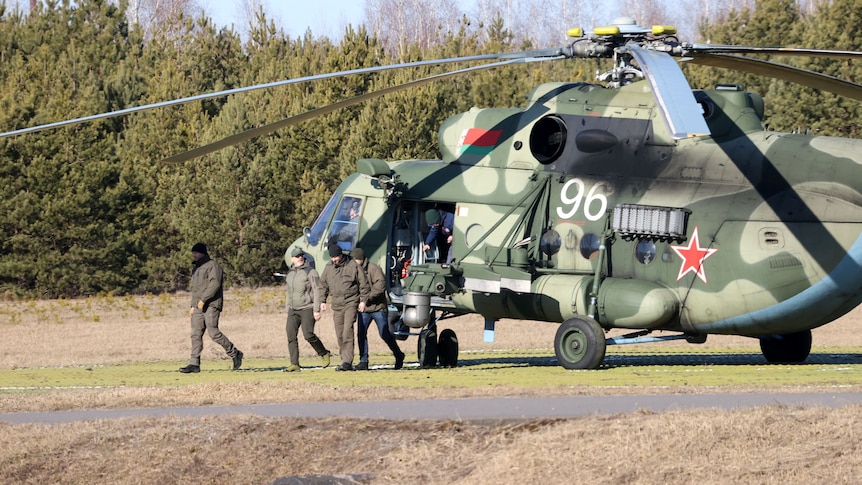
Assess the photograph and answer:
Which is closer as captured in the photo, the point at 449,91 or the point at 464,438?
the point at 464,438

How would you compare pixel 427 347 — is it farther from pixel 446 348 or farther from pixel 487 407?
pixel 487 407

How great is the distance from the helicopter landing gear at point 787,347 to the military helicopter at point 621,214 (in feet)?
0.08

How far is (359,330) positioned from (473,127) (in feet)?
11.5

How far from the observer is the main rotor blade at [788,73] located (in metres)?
13.9

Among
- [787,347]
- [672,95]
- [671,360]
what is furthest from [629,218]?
[672,95]

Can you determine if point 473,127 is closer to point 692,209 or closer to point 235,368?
point 692,209

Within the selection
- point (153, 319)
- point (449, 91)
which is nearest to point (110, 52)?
point (449, 91)

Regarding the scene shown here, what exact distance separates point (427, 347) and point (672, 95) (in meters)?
7.70

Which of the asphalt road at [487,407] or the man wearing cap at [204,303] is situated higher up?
Result: the man wearing cap at [204,303]

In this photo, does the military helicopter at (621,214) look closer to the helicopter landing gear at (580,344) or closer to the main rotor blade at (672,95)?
the helicopter landing gear at (580,344)

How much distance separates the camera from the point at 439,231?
19328 millimetres

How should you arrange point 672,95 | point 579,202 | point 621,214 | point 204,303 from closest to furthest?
point 672,95 → point 621,214 → point 579,202 → point 204,303

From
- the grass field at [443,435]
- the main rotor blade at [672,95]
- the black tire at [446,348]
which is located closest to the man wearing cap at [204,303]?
the grass field at [443,435]

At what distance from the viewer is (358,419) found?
37.9 ft
